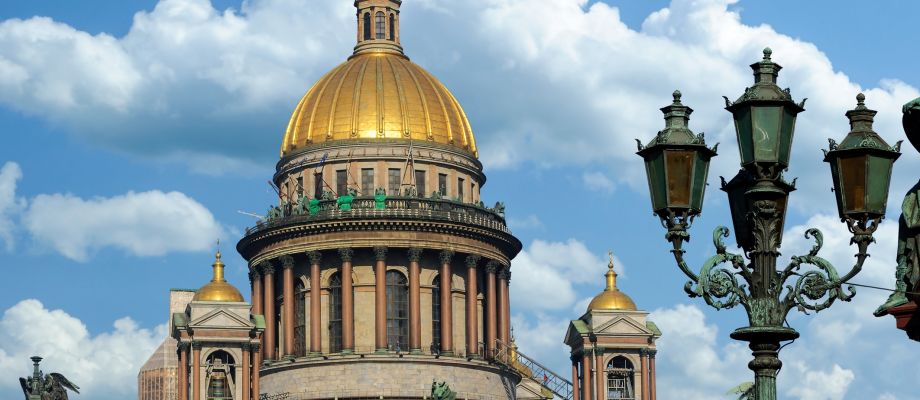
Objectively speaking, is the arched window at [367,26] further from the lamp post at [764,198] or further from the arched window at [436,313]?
the lamp post at [764,198]

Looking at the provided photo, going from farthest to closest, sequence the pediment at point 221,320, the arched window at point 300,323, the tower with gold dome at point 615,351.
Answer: the arched window at point 300,323, the tower with gold dome at point 615,351, the pediment at point 221,320

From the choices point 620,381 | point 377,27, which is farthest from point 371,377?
point 377,27

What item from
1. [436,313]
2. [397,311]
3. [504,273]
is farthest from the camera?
[504,273]

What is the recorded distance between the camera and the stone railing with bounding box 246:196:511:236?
139000 mm

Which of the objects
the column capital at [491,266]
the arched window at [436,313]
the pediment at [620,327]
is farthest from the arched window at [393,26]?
the pediment at [620,327]

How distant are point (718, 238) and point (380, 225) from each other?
110m

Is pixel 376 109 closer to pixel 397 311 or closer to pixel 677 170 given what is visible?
pixel 397 311

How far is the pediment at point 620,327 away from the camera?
134 m

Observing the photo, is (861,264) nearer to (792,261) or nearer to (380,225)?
(792,261)

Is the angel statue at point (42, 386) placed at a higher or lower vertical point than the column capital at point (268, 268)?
lower

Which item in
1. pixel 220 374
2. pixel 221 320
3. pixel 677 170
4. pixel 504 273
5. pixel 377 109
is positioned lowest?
pixel 677 170

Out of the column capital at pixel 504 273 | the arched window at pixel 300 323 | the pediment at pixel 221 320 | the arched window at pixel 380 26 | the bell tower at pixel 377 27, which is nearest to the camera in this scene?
the pediment at pixel 221 320

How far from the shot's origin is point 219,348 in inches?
5059

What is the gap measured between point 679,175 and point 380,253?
109 metres
